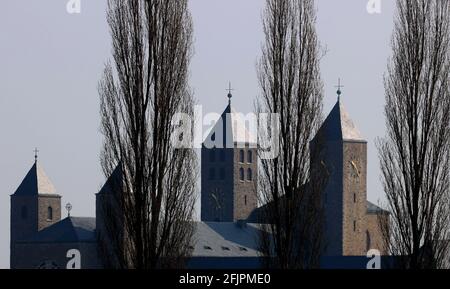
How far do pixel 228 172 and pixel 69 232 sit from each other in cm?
2345

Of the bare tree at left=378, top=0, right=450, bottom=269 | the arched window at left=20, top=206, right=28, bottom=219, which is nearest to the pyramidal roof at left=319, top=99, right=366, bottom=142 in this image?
the arched window at left=20, top=206, right=28, bottom=219

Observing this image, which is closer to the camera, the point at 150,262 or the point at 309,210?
the point at 150,262

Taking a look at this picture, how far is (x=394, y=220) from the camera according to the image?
27.7m

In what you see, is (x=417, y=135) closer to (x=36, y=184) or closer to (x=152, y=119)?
(x=152, y=119)

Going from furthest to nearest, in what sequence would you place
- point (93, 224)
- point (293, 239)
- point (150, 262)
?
point (93, 224), point (293, 239), point (150, 262)

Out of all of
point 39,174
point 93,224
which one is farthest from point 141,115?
point 39,174

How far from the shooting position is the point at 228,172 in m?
140

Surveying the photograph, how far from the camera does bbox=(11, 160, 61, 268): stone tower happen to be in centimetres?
12975

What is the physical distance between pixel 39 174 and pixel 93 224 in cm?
1034

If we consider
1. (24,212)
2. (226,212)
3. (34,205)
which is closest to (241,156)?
(226,212)

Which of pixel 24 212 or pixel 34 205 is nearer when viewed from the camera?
pixel 34 205

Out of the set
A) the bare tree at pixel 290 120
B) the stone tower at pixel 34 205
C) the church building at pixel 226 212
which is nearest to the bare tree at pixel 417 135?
the bare tree at pixel 290 120

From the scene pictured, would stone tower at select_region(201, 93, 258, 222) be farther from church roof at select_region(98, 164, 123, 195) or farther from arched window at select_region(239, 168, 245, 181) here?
church roof at select_region(98, 164, 123, 195)
